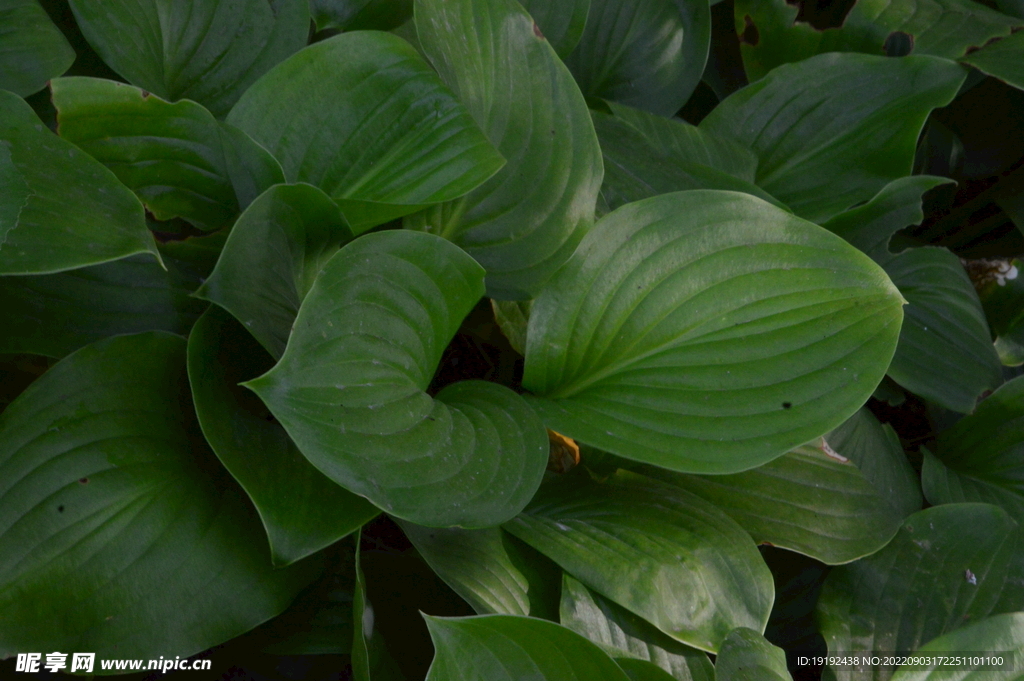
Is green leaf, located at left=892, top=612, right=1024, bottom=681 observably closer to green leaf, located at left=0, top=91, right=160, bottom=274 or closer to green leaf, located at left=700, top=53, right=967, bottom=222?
green leaf, located at left=700, top=53, right=967, bottom=222

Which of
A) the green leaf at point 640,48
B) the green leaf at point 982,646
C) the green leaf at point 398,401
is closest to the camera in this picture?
the green leaf at point 398,401

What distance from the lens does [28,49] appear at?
854 millimetres

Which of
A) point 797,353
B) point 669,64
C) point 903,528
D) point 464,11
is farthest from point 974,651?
point 669,64

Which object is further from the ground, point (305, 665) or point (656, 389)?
point (656, 389)

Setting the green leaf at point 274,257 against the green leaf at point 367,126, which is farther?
the green leaf at point 367,126

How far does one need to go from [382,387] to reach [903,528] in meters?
0.72

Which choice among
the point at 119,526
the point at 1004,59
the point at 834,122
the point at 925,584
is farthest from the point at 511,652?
the point at 1004,59

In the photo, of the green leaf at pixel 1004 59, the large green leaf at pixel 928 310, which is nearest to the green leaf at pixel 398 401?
the large green leaf at pixel 928 310

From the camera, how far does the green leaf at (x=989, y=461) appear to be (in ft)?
3.39

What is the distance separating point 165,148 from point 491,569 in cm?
58

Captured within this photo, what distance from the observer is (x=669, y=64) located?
129 centimetres

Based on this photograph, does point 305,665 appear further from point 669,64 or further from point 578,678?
point 669,64

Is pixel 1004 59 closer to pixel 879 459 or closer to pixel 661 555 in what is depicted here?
pixel 879 459

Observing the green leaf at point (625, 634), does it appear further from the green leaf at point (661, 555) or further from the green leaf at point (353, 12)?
the green leaf at point (353, 12)
